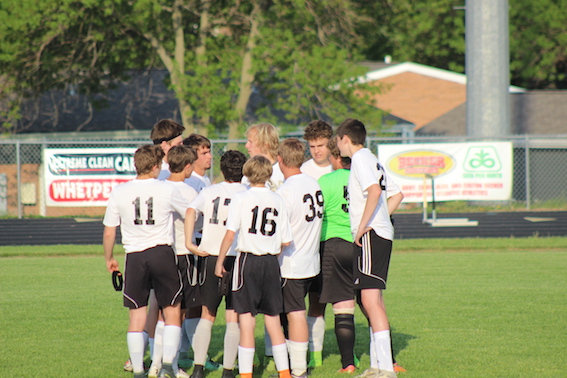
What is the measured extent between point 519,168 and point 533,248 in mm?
7463

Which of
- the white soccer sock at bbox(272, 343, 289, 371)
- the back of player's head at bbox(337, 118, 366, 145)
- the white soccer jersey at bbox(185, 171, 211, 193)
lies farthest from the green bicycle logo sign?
the white soccer sock at bbox(272, 343, 289, 371)

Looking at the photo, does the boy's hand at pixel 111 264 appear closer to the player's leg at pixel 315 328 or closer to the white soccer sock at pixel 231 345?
the white soccer sock at pixel 231 345

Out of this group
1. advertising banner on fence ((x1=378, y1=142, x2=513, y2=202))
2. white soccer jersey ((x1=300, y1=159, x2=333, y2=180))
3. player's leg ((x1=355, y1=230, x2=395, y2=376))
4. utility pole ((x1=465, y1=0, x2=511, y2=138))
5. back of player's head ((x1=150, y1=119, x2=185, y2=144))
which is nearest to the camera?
player's leg ((x1=355, y1=230, x2=395, y2=376))

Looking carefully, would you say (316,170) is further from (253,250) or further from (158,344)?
(158,344)

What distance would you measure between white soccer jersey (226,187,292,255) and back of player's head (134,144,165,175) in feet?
2.47

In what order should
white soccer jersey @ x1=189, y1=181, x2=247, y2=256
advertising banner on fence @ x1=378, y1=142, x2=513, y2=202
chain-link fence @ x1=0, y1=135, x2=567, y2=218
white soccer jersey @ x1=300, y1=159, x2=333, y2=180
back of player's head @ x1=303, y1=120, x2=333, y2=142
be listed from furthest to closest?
chain-link fence @ x1=0, y1=135, x2=567, y2=218 → advertising banner on fence @ x1=378, y1=142, x2=513, y2=202 → white soccer jersey @ x1=300, y1=159, x2=333, y2=180 → back of player's head @ x1=303, y1=120, x2=333, y2=142 → white soccer jersey @ x1=189, y1=181, x2=247, y2=256

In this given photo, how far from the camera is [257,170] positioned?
5500 millimetres

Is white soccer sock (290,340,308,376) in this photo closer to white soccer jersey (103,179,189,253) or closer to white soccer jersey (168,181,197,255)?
white soccer jersey (168,181,197,255)

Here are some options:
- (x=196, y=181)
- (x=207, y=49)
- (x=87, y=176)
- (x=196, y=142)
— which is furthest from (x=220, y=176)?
(x=196, y=142)

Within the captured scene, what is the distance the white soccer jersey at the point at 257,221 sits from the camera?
5461 mm

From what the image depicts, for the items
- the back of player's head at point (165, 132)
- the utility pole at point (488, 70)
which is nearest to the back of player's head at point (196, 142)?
the back of player's head at point (165, 132)

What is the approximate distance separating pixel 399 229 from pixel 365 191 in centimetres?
1098

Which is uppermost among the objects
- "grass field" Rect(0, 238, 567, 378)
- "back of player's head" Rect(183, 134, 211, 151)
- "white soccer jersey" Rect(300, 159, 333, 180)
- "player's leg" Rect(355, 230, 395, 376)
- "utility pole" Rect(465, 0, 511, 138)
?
"utility pole" Rect(465, 0, 511, 138)

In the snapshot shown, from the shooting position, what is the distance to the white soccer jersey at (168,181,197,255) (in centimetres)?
600
